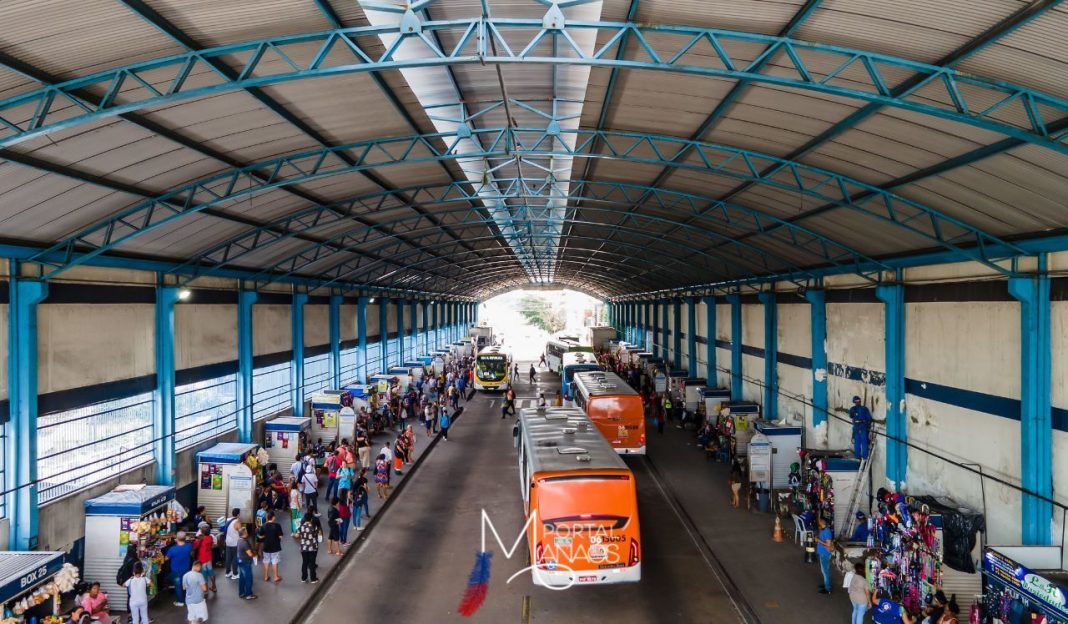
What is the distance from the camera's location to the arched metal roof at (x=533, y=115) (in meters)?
7.52

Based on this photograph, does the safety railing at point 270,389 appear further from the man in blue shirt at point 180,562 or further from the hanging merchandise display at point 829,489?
the hanging merchandise display at point 829,489

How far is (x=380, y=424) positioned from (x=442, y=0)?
71.5 ft

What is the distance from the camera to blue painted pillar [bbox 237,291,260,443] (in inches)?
842

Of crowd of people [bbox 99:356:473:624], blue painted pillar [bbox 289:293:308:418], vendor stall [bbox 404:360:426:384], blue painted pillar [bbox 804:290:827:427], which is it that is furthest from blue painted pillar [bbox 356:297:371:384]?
blue painted pillar [bbox 804:290:827:427]

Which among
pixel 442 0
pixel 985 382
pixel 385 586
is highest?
pixel 442 0

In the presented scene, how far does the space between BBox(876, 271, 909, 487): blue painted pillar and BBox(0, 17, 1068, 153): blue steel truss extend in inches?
338

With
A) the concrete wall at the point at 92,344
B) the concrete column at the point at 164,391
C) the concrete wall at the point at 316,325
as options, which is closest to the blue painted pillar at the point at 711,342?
A: the concrete wall at the point at 316,325

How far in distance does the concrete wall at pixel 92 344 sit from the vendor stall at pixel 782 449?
17488mm

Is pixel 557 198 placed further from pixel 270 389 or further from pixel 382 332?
pixel 382 332

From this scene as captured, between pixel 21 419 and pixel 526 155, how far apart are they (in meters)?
11.1

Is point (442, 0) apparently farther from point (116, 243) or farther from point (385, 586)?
point (385, 586)

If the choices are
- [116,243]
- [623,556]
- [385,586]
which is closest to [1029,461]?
[623,556]

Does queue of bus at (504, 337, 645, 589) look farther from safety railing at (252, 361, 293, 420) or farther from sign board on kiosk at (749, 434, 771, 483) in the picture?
safety railing at (252, 361, 293, 420)

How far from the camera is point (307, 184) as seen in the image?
15.6 meters
